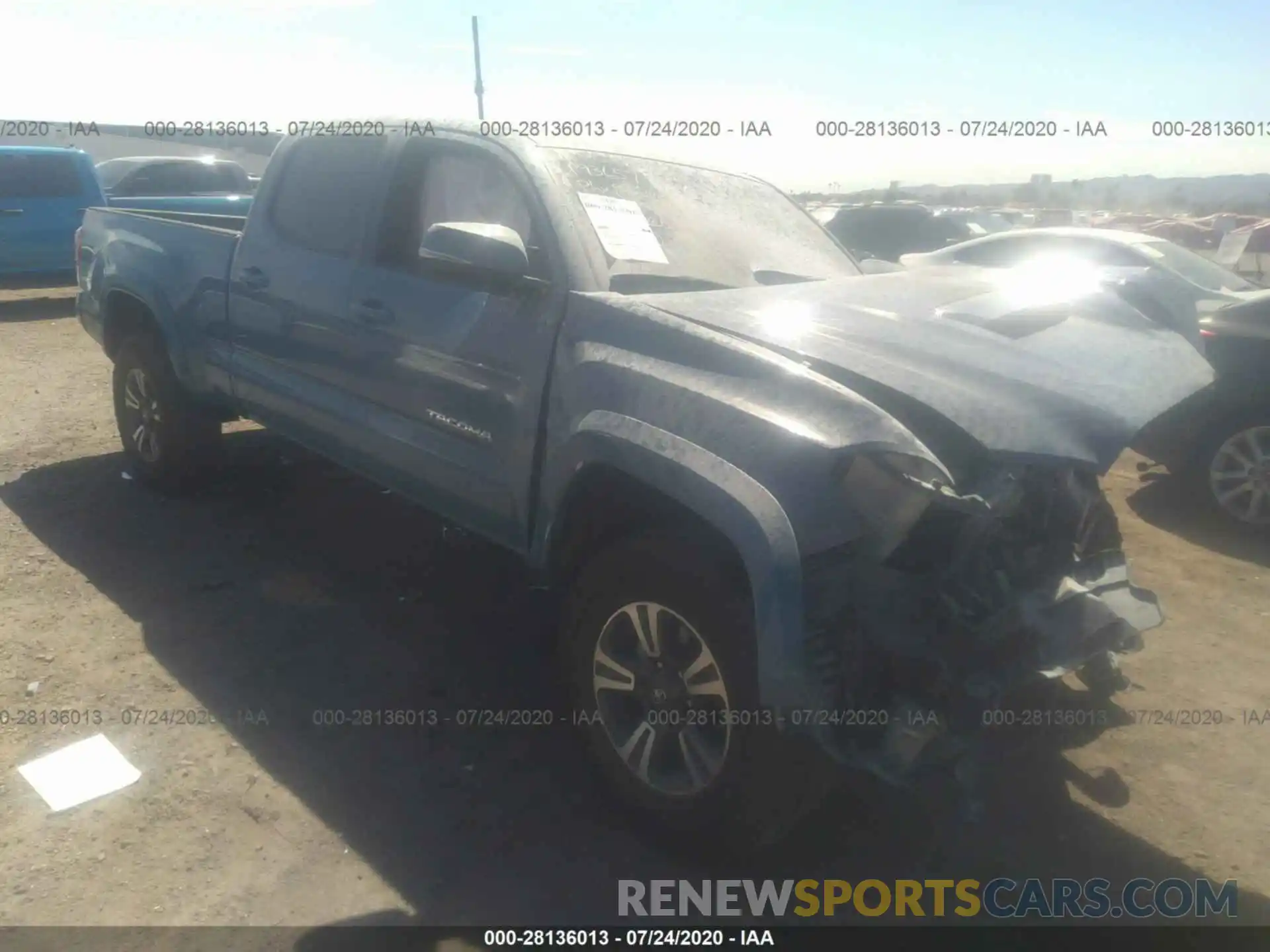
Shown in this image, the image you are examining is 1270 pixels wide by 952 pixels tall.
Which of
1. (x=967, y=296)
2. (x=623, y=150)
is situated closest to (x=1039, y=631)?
(x=967, y=296)

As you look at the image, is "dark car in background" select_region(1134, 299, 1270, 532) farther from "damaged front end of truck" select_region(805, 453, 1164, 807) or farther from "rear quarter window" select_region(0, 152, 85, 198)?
"rear quarter window" select_region(0, 152, 85, 198)

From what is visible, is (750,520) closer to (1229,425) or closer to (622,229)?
(622,229)

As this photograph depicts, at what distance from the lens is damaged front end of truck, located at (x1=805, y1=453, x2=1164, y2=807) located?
242cm

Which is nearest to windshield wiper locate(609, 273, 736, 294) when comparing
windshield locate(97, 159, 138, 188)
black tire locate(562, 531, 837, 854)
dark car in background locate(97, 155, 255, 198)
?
black tire locate(562, 531, 837, 854)

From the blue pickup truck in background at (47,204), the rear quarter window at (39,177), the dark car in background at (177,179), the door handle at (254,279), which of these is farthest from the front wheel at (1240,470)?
the dark car in background at (177,179)

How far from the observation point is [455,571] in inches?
190

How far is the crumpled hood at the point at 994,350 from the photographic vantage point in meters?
2.60

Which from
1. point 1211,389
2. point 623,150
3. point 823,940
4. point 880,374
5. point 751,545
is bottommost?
point 823,940

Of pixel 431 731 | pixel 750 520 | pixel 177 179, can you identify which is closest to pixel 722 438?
pixel 750 520

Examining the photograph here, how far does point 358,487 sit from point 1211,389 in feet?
16.2

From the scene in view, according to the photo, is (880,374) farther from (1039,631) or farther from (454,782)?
(454,782)

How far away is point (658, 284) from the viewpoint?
340cm

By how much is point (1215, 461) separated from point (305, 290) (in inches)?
196

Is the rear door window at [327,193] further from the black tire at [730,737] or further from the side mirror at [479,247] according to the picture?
the black tire at [730,737]
